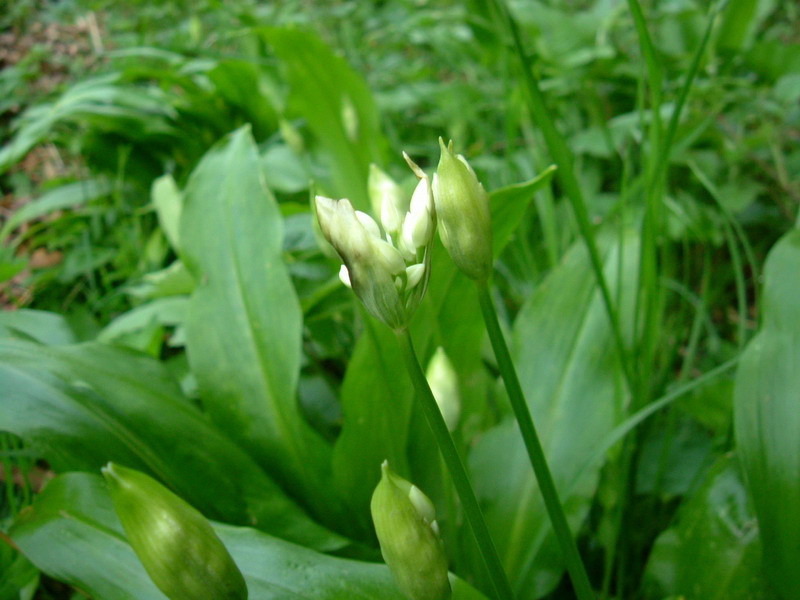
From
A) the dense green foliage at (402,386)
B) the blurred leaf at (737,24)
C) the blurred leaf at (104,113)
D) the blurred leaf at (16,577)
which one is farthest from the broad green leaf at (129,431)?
the blurred leaf at (737,24)

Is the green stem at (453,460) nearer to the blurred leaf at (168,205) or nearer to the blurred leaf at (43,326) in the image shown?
the blurred leaf at (43,326)

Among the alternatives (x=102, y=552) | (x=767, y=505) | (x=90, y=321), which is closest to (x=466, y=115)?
(x=90, y=321)

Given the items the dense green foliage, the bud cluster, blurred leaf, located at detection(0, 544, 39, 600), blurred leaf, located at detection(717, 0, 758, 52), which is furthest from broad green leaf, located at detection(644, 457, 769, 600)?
blurred leaf, located at detection(717, 0, 758, 52)

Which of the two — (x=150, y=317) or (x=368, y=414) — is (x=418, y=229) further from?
(x=150, y=317)

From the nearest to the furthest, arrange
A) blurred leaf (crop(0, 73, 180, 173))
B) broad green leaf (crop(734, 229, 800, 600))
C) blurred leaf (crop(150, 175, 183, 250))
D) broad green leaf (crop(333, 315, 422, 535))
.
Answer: broad green leaf (crop(734, 229, 800, 600)), broad green leaf (crop(333, 315, 422, 535)), blurred leaf (crop(150, 175, 183, 250)), blurred leaf (crop(0, 73, 180, 173))

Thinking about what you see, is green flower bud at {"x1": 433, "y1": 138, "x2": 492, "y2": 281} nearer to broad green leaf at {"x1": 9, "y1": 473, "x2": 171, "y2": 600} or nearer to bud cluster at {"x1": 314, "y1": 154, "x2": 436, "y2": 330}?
bud cluster at {"x1": 314, "y1": 154, "x2": 436, "y2": 330}

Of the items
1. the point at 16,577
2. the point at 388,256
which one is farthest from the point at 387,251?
the point at 16,577
